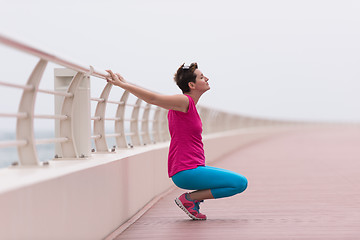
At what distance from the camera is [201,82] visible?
236 inches

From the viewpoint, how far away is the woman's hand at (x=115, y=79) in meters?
5.70

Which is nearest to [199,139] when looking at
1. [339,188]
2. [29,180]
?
[29,180]

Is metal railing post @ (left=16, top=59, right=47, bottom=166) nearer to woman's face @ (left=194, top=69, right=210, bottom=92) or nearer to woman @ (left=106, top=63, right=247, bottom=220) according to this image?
woman @ (left=106, top=63, right=247, bottom=220)

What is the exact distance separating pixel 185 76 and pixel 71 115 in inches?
48.9

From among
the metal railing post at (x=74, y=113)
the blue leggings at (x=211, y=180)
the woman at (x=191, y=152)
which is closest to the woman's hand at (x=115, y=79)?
the woman at (x=191, y=152)

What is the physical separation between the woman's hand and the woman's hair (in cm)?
54

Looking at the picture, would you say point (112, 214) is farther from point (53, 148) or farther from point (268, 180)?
point (268, 180)

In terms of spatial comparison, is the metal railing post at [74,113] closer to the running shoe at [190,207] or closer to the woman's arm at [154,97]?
the woman's arm at [154,97]

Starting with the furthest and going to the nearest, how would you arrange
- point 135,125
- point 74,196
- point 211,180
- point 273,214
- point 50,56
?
point 135,125 → point 273,214 → point 211,180 → point 74,196 → point 50,56

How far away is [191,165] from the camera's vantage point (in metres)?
6.02

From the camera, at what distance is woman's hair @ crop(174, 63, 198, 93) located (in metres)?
6.03

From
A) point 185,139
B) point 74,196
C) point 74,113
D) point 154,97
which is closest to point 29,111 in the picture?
point 74,196

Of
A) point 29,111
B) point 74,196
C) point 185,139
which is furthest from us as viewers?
point 185,139

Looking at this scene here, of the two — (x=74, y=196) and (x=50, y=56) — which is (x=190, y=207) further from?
(x=50, y=56)
